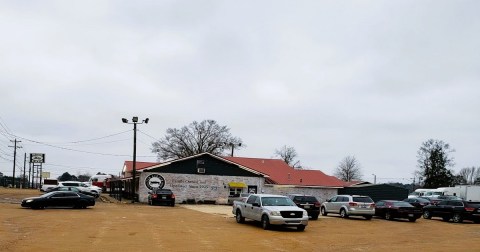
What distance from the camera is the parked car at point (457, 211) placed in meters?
31.9

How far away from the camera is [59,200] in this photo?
33.0 metres

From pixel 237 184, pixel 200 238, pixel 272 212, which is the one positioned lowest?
pixel 200 238

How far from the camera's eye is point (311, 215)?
97.2 ft

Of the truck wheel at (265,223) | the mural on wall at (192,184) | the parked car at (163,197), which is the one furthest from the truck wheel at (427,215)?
the mural on wall at (192,184)

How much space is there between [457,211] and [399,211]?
13.8ft

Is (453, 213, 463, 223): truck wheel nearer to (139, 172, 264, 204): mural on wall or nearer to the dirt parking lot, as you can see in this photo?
the dirt parking lot

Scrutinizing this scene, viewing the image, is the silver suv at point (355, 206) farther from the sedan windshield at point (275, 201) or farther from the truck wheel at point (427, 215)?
the sedan windshield at point (275, 201)

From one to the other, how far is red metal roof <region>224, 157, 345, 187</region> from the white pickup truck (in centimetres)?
3056

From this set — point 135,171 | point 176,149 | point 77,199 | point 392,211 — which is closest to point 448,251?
point 392,211

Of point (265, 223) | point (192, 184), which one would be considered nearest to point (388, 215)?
point (265, 223)

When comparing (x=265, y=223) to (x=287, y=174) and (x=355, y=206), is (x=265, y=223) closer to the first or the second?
(x=355, y=206)

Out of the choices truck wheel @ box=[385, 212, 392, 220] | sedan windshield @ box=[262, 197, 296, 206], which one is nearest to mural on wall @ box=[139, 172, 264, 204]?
truck wheel @ box=[385, 212, 392, 220]

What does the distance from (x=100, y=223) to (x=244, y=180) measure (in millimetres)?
29207

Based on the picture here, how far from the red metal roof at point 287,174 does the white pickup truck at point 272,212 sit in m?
30.6
